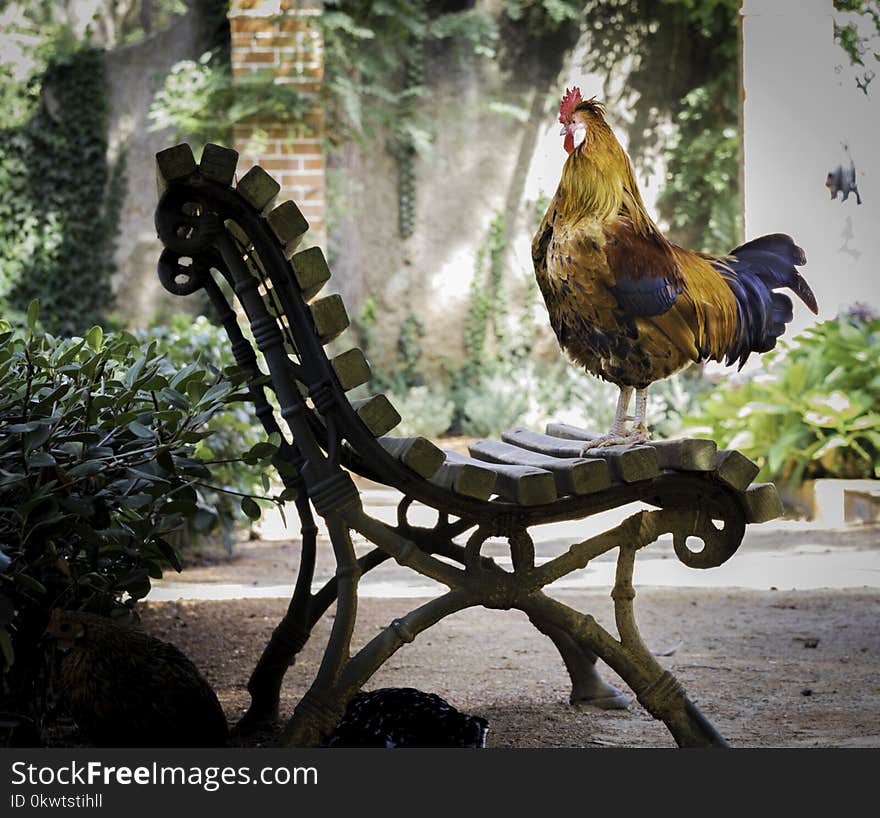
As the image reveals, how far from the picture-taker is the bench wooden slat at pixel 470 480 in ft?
6.64

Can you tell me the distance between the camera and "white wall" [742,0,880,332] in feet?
23.5

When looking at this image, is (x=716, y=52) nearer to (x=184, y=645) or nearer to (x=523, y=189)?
(x=523, y=189)

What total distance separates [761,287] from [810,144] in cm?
559

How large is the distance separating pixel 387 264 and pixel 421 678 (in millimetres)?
6709

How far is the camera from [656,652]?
3285 mm

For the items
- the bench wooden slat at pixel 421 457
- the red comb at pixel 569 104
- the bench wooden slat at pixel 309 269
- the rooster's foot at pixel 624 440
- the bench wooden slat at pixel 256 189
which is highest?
the red comb at pixel 569 104

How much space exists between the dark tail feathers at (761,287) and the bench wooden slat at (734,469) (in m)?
0.60

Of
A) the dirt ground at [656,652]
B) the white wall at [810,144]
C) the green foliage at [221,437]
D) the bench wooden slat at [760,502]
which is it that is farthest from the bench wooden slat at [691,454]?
the white wall at [810,144]

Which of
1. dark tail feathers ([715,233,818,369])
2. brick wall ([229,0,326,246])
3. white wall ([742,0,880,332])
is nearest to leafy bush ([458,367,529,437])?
brick wall ([229,0,326,246])

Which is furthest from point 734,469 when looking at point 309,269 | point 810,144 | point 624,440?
point 810,144

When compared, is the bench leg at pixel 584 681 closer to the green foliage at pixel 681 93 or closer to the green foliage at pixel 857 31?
the green foliage at pixel 857 31

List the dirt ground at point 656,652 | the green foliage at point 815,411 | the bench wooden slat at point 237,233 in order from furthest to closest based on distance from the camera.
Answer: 1. the green foliage at point 815,411
2. the dirt ground at point 656,652
3. the bench wooden slat at point 237,233

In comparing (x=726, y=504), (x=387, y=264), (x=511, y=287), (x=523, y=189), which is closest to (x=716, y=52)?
(x=523, y=189)

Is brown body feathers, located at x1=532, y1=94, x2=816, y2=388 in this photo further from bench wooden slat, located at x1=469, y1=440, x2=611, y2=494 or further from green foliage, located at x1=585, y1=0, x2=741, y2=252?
green foliage, located at x1=585, y1=0, x2=741, y2=252
